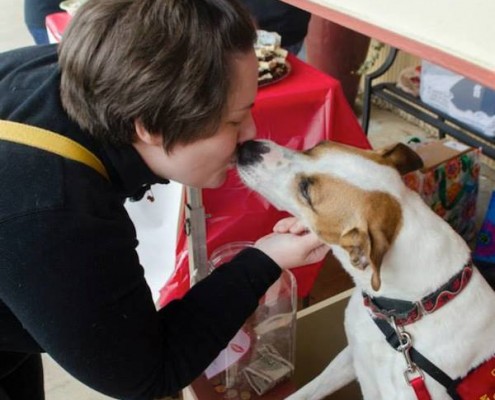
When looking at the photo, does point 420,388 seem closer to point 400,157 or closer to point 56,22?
point 400,157

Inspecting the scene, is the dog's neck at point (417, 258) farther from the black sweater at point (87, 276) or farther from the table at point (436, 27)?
the table at point (436, 27)

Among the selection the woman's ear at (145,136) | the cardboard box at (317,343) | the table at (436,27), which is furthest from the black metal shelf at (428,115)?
the woman's ear at (145,136)

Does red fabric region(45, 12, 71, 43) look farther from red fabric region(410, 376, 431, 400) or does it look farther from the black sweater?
red fabric region(410, 376, 431, 400)

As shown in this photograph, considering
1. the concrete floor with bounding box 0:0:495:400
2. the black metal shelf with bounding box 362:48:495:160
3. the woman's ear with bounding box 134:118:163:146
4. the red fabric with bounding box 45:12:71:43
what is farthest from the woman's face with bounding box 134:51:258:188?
the black metal shelf with bounding box 362:48:495:160

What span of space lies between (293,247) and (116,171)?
0.34 meters

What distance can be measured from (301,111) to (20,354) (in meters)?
0.92

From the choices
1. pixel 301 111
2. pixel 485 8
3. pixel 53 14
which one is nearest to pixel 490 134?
pixel 301 111

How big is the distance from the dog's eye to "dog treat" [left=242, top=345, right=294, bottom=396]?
521 mm

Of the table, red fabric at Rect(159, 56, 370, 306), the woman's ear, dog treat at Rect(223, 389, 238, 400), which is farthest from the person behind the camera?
red fabric at Rect(159, 56, 370, 306)

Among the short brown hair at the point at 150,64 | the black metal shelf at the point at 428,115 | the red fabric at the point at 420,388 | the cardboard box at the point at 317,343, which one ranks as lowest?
the cardboard box at the point at 317,343

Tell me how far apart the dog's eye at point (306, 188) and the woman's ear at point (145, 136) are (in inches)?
13.4

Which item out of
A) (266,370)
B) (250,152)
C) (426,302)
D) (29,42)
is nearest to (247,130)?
(250,152)

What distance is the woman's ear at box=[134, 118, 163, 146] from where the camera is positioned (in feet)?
2.55

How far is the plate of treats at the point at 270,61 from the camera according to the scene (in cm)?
151
